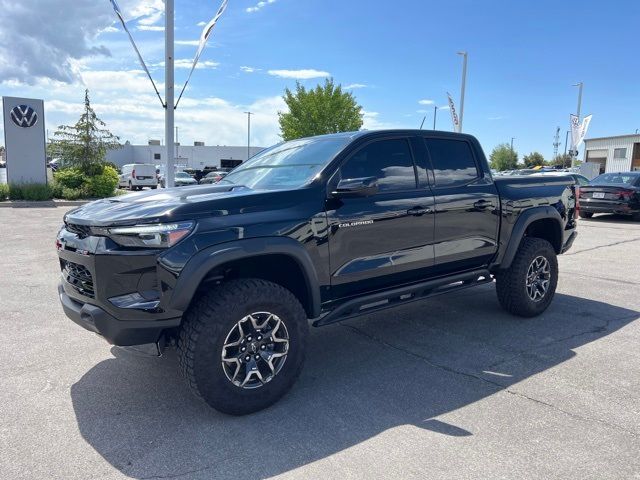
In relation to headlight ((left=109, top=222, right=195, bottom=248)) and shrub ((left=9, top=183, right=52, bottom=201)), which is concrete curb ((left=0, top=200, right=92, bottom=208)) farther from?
headlight ((left=109, top=222, right=195, bottom=248))

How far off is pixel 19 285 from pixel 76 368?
3310 millimetres

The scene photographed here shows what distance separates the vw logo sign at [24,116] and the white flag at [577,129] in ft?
100.0

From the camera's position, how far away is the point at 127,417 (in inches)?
132

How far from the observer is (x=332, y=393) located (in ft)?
12.1

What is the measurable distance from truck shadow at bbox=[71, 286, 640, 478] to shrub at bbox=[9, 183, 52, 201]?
16833mm

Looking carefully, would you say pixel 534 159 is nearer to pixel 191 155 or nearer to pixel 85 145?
pixel 191 155

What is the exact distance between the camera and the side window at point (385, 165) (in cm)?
406

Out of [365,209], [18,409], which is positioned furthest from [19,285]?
[365,209]

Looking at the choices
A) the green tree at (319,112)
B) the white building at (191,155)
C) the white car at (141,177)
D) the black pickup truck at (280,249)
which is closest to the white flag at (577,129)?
the green tree at (319,112)

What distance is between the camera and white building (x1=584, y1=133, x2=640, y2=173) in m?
46.1

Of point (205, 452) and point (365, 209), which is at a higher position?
point (365, 209)

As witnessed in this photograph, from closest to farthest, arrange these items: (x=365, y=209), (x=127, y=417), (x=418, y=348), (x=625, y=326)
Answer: (x=127, y=417), (x=365, y=209), (x=418, y=348), (x=625, y=326)

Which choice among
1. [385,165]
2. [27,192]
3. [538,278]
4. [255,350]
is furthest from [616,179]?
[27,192]

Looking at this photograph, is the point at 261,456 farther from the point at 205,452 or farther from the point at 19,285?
the point at 19,285
